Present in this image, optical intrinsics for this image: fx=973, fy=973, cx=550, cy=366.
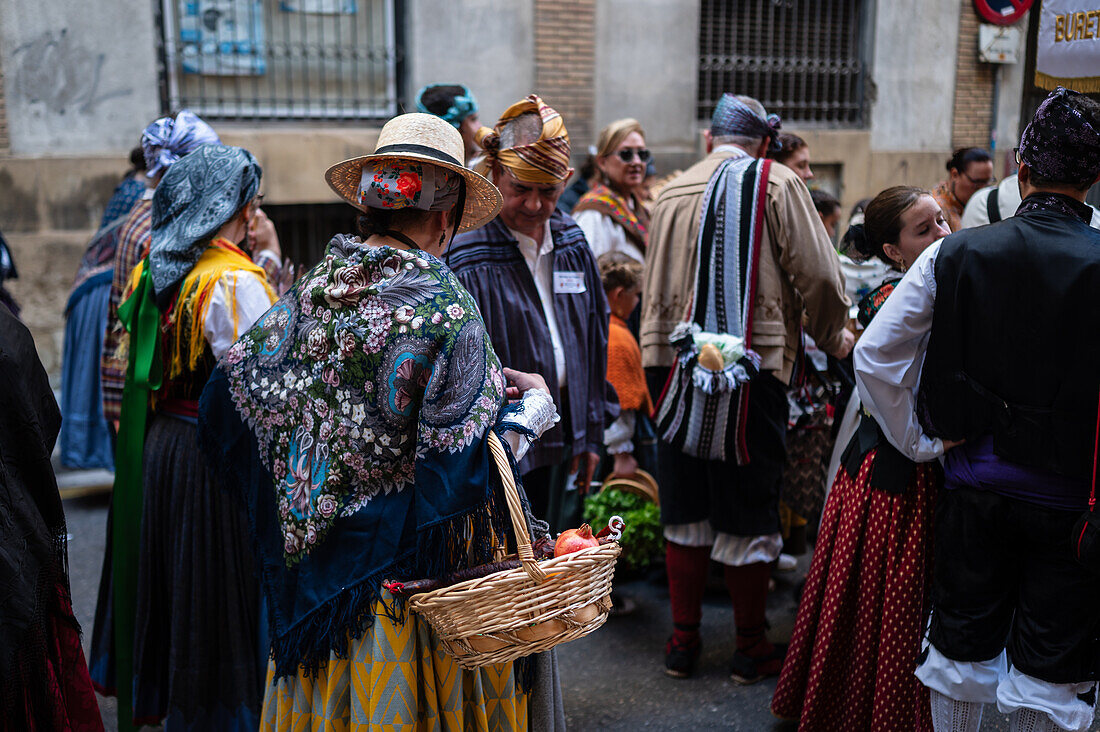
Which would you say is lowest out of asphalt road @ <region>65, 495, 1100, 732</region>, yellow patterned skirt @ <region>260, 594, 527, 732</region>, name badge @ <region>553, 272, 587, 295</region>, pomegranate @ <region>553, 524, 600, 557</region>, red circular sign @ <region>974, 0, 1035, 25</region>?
asphalt road @ <region>65, 495, 1100, 732</region>

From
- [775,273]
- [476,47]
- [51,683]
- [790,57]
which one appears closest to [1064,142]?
[775,273]

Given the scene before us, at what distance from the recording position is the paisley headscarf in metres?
2.57

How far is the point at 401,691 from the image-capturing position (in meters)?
2.29

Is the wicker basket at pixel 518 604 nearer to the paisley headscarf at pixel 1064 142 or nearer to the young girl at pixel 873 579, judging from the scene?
the young girl at pixel 873 579

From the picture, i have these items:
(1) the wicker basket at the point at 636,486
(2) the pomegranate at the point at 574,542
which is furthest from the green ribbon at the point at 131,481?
(1) the wicker basket at the point at 636,486

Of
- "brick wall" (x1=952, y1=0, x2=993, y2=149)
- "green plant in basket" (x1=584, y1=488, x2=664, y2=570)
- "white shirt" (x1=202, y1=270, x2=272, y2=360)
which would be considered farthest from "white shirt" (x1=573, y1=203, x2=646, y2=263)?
"brick wall" (x1=952, y1=0, x2=993, y2=149)

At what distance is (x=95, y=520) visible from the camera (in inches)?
230

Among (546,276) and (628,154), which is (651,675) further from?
(628,154)

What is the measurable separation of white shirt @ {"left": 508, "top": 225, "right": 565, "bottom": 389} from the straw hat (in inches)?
31.0

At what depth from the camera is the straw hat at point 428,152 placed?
2.35m

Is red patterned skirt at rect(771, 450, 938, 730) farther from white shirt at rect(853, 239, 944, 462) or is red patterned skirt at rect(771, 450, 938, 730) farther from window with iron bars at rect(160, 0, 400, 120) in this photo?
window with iron bars at rect(160, 0, 400, 120)

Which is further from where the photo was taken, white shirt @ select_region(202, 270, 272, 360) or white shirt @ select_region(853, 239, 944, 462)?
white shirt @ select_region(202, 270, 272, 360)

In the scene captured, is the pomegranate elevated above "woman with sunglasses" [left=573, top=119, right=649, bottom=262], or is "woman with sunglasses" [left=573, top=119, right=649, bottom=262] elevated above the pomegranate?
"woman with sunglasses" [left=573, top=119, right=649, bottom=262]

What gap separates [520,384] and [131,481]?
5.18ft
